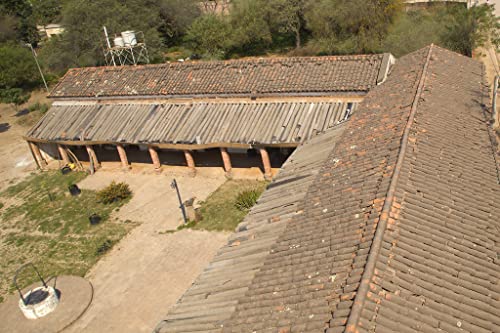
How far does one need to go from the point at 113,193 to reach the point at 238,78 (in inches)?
364

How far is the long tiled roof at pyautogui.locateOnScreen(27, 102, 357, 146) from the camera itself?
21578 millimetres

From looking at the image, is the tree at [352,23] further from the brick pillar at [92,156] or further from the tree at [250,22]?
the brick pillar at [92,156]

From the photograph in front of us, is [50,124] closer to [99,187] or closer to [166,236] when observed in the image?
[99,187]

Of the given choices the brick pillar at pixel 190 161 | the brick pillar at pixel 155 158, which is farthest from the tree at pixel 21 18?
the brick pillar at pixel 190 161

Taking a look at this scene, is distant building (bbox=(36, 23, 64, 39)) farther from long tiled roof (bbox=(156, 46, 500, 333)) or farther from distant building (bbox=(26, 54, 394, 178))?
long tiled roof (bbox=(156, 46, 500, 333))

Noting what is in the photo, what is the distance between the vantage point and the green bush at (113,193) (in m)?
23.4

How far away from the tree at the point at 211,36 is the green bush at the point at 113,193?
25472mm

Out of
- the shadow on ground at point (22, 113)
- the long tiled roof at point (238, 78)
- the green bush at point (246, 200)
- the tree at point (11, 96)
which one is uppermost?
the long tiled roof at point (238, 78)

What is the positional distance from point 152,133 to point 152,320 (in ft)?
37.9

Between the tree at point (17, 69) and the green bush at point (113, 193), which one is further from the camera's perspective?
the tree at point (17, 69)

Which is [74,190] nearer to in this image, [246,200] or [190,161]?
[190,161]

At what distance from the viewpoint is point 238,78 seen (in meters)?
24.7

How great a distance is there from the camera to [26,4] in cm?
6669

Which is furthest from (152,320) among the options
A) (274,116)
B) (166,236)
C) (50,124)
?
(50,124)
